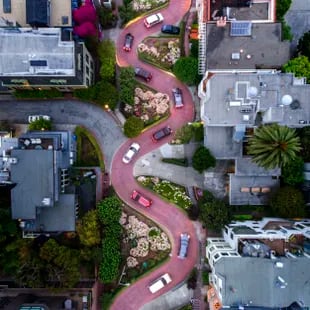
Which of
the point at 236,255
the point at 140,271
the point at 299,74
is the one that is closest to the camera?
the point at 236,255

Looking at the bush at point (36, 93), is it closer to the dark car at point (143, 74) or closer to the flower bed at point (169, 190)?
the dark car at point (143, 74)

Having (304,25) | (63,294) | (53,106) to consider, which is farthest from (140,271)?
(304,25)

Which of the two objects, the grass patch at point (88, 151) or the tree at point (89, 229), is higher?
the grass patch at point (88, 151)

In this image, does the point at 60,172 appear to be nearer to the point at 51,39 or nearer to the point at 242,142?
the point at 51,39

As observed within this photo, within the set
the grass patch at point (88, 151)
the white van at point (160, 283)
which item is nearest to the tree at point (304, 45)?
the grass patch at point (88, 151)

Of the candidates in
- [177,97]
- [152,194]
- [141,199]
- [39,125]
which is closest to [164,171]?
[152,194]

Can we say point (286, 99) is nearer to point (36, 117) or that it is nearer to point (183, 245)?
point (183, 245)
